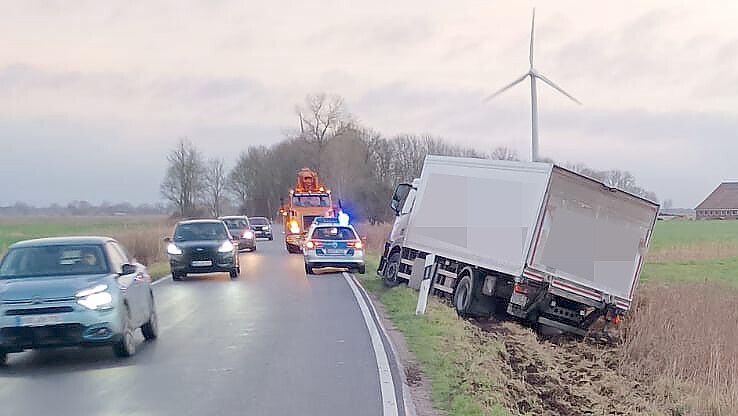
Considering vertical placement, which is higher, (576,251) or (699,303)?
(576,251)

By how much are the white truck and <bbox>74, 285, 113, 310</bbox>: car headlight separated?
793cm

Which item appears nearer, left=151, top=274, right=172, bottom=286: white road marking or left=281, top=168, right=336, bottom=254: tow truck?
left=151, top=274, right=172, bottom=286: white road marking

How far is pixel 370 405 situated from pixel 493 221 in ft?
32.7

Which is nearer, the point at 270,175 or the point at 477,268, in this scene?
the point at 477,268

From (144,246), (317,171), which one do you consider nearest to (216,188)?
(317,171)

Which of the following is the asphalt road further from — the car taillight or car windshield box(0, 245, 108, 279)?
the car taillight

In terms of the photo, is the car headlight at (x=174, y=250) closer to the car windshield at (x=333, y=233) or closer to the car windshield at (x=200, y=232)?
the car windshield at (x=200, y=232)

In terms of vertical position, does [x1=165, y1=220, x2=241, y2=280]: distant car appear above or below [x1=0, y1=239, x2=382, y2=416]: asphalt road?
above

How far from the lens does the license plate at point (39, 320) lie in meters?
10.6

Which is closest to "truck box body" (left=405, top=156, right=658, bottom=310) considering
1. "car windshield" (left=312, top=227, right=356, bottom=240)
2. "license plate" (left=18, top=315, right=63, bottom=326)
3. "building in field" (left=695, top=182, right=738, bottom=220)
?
"license plate" (left=18, top=315, right=63, bottom=326)

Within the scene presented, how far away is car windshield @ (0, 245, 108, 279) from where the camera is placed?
1173cm

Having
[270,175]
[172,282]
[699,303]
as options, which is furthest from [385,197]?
[699,303]

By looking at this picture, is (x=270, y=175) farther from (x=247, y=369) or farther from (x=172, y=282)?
(x=247, y=369)

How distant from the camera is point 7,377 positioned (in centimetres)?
1045
